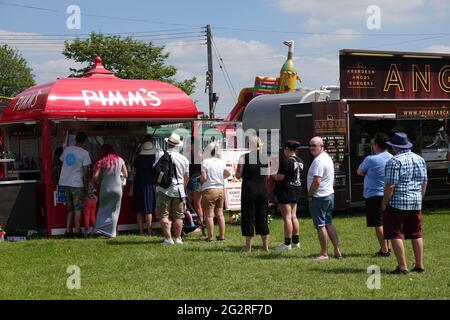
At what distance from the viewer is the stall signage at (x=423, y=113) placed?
16.9 meters

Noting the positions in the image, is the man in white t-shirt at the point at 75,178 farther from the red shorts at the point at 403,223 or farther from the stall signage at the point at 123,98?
the red shorts at the point at 403,223

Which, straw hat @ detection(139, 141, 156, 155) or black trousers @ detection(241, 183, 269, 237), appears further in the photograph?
straw hat @ detection(139, 141, 156, 155)

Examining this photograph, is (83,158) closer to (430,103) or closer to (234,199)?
(234,199)

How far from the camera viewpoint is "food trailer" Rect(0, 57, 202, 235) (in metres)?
12.7

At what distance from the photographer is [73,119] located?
12.6 m

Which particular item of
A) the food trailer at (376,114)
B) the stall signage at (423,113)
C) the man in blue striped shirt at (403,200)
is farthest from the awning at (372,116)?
the man in blue striped shirt at (403,200)

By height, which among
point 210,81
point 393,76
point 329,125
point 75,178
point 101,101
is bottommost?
point 75,178

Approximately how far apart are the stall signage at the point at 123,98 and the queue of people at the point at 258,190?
796 mm

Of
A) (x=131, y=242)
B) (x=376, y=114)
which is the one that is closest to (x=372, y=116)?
(x=376, y=114)

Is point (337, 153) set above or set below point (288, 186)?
above

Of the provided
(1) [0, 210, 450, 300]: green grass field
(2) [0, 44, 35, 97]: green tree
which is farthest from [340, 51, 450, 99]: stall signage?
(2) [0, 44, 35, 97]: green tree

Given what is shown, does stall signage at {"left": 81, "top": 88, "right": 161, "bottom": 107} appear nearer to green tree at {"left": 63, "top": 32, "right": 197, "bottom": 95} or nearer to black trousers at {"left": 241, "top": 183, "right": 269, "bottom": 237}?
black trousers at {"left": 241, "top": 183, "right": 269, "bottom": 237}

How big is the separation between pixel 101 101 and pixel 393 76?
7.44 m

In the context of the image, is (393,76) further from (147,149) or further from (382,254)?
(382,254)
